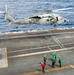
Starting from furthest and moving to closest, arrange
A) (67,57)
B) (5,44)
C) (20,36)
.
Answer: (20,36) → (5,44) → (67,57)

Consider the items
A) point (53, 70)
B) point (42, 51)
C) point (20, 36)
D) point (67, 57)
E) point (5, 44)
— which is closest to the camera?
point (53, 70)

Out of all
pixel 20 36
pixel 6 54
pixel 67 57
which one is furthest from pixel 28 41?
pixel 67 57

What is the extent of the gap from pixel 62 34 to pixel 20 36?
408 inches

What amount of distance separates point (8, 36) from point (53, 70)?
1967 cm

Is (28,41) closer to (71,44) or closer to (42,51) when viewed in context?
(42,51)

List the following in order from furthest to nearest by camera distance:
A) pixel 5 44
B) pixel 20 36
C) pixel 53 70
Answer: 1. pixel 20 36
2. pixel 5 44
3. pixel 53 70

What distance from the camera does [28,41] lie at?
1697 inches

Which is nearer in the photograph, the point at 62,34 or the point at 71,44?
the point at 71,44

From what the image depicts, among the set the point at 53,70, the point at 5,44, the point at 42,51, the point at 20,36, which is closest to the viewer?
the point at 53,70

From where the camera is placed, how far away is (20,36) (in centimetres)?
4659

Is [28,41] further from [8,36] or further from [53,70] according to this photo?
[53,70]

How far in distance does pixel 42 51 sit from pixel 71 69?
28.1 ft

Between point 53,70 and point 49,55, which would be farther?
point 49,55

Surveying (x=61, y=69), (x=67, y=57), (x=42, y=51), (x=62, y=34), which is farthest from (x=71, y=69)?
(x=62, y=34)
